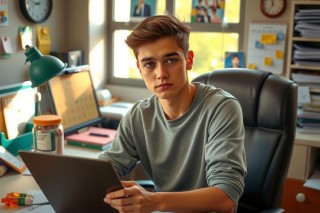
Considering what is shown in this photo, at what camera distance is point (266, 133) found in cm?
170

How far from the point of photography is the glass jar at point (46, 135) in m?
1.85

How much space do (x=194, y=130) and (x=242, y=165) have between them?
0.25m

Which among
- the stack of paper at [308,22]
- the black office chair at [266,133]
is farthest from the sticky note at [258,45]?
the black office chair at [266,133]

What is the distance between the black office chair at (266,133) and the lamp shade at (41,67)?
759mm

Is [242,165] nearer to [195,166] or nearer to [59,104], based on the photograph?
[195,166]

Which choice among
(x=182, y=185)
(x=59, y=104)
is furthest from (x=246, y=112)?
(x=59, y=104)

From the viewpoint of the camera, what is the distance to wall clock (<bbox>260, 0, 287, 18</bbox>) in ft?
8.88

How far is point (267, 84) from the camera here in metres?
1.70

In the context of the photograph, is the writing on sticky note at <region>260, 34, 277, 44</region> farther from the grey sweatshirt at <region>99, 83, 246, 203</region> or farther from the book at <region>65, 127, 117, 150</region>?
the grey sweatshirt at <region>99, 83, 246, 203</region>

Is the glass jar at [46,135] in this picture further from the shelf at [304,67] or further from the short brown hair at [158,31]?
the shelf at [304,67]

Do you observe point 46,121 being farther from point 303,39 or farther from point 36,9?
point 303,39

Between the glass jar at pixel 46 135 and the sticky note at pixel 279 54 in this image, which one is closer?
the glass jar at pixel 46 135

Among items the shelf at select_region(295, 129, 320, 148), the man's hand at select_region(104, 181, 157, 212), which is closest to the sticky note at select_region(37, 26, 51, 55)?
the shelf at select_region(295, 129, 320, 148)

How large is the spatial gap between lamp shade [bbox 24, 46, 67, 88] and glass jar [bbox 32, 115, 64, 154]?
7.4 inches
